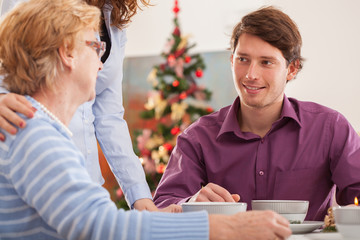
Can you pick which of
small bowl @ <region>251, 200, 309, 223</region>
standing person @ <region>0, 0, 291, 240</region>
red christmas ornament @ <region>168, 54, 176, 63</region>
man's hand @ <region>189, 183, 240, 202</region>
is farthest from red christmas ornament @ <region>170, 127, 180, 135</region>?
standing person @ <region>0, 0, 291, 240</region>

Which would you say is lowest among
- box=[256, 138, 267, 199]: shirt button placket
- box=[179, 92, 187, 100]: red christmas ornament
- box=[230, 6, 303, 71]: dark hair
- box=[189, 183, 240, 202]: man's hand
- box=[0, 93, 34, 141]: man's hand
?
box=[179, 92, 187, 100]: red christmas ornament

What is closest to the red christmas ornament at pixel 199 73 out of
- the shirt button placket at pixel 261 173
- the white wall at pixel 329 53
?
the white wall at pixel 329 53

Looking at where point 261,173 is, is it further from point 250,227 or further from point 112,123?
point 250,227

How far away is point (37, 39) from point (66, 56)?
8 cm

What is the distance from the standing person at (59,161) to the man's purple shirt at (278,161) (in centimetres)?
84

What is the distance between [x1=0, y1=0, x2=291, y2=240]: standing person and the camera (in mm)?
984

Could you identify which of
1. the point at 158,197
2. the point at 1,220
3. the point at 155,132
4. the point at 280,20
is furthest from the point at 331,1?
the point at 1,220

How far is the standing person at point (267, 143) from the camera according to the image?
197 cm

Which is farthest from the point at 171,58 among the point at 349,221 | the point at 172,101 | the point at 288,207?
the point at 349,221

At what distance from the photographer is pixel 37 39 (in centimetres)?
115

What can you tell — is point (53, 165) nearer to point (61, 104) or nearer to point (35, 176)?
point (35, 176)

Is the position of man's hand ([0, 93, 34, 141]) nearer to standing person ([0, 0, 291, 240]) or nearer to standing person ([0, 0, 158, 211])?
standing person ([0, 0, 291, 240])

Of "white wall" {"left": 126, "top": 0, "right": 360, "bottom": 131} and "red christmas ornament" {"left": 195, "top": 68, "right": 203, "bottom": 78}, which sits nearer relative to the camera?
"white wall" {"left": 126, "top": 0, "right": 360, "bottom": 131}

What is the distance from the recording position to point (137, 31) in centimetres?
614
